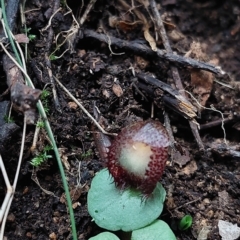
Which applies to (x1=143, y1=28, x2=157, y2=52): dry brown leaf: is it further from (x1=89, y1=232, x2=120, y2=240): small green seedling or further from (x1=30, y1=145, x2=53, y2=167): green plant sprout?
(x1=89, y1=232, x2=120, y2=240): small green seedling

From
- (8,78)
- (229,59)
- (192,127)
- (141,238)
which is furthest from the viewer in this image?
(229,59)

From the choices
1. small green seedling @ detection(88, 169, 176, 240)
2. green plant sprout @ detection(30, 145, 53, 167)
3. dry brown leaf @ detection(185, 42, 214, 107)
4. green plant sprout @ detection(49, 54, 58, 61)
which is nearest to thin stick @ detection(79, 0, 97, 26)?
green plant sprout @ detection(49, 54, 58, 61)

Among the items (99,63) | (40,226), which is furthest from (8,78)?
(40,226)

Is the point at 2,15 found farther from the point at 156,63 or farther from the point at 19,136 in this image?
the point at 156,63

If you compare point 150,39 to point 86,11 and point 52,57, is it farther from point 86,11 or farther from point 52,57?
Result: point 52,57

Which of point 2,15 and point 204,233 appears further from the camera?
point 2,15
